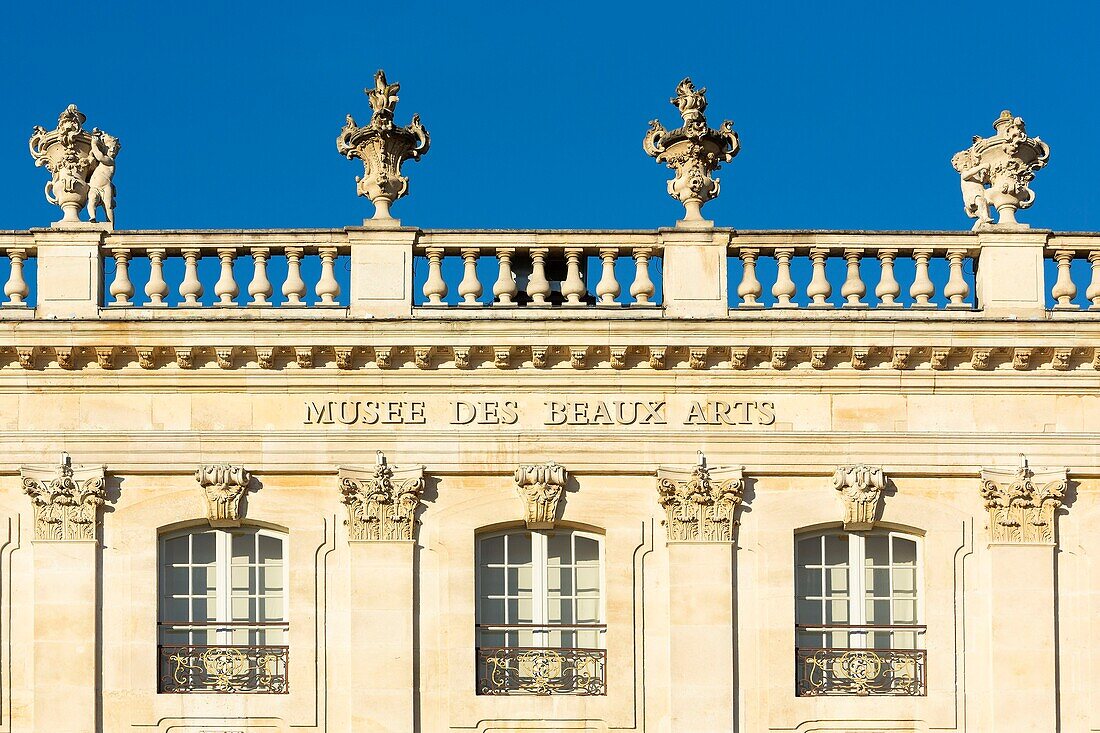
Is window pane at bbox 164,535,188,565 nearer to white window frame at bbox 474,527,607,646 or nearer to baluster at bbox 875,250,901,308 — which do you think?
white window frame at bbox 474,527,607,646

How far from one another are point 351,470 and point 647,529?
271 centimetres

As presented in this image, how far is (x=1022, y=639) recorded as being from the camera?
20641mm

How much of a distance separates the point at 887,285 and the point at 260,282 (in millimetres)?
5724

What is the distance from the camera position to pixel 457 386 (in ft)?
68.3

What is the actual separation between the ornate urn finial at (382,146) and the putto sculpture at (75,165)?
2213 millimetres

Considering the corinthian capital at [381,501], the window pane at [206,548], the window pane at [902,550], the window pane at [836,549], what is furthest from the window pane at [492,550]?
the window pane at [902,550]

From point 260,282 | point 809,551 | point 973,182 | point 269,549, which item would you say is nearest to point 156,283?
point 260,282

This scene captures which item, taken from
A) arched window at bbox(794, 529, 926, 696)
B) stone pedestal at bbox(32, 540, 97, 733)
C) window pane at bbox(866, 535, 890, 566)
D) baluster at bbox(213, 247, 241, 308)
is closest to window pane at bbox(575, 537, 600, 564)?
arched window at bbox(794, 529, 926, 696)

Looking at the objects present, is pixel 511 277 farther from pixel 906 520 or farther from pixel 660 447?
pixel 906 520

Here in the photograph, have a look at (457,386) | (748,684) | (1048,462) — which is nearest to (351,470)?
(457,386)

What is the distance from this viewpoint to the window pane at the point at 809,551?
69.4 feet

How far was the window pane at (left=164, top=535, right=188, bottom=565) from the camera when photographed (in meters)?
21.0

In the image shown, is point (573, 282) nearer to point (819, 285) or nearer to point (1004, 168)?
point (819, 285)

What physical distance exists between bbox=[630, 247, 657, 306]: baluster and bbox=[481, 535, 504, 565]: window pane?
2.51 metres
